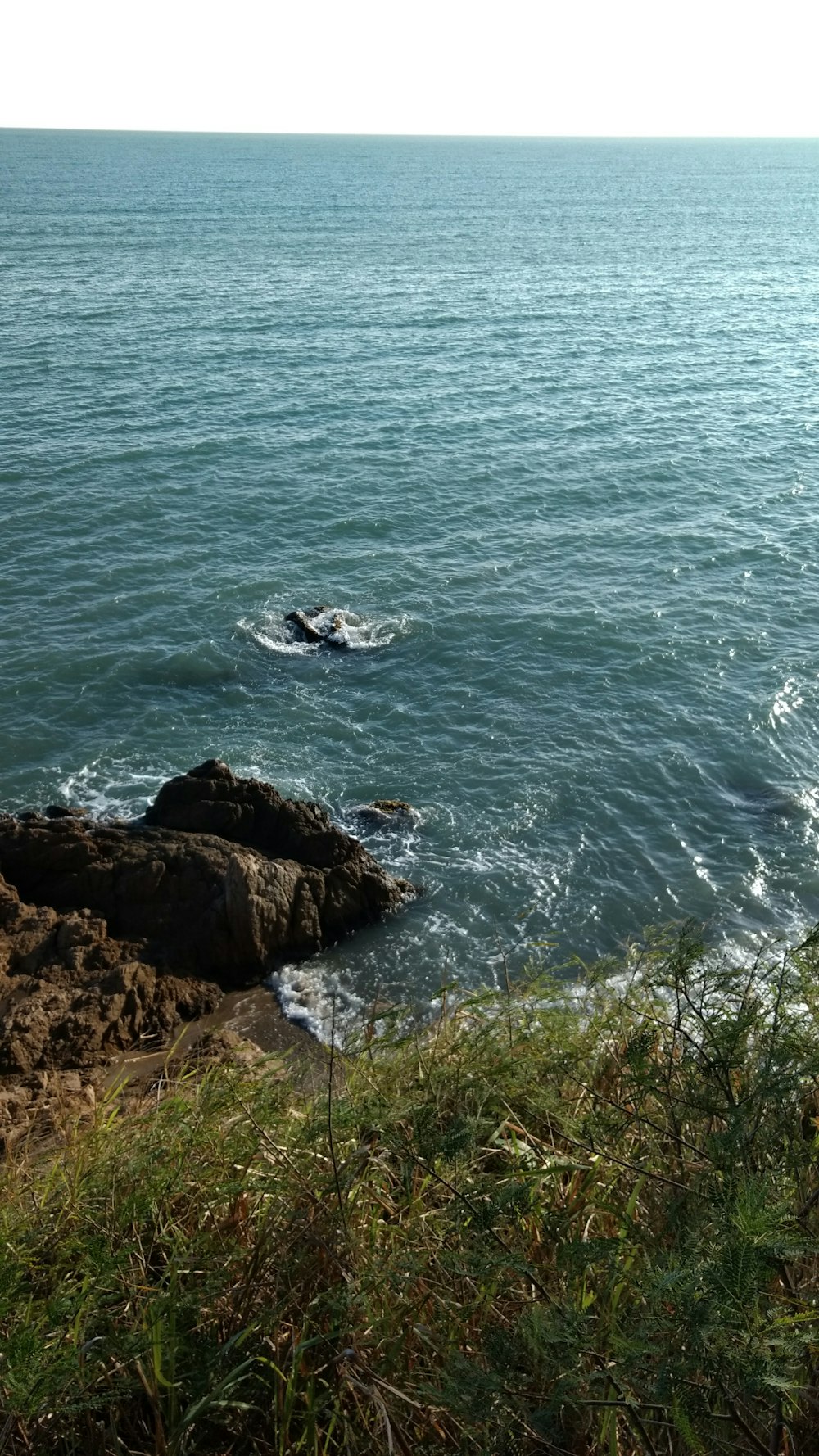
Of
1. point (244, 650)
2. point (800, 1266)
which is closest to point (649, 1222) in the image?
point (800, 1266)

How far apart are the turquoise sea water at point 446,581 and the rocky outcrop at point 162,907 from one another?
93 cm

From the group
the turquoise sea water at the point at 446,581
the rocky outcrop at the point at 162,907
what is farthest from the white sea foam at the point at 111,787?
the rocky outcrop at the point at 162,907

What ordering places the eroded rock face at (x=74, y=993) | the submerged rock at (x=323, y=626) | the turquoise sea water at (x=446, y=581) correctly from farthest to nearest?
the submerged rock at (x=323, y=626) < the turquoise sea water at (x=446, y=581) < the eroded rock face at (x=74, y=993)

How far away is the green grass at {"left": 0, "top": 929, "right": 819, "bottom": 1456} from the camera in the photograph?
343cm

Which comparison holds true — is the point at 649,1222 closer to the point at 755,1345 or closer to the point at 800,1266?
the point at 800,1266

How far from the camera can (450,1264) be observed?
4398mm

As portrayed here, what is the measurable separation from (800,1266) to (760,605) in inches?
960

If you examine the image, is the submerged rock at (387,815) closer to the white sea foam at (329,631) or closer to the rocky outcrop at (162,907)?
the rocky outcrop at (162,907)

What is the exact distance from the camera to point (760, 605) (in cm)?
2706

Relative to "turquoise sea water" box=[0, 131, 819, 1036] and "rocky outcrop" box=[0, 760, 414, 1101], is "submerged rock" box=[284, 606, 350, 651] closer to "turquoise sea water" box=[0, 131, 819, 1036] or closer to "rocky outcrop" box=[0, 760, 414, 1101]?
"turquoise sea water" box=[0, 131, 819, 1036]

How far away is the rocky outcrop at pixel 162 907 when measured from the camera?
47.7 feet

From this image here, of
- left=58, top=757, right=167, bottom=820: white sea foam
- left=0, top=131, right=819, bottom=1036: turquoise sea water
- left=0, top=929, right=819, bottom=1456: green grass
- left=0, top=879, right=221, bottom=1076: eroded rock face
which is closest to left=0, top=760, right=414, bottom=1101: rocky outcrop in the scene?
left=0, top=879, right=221, bottom=1076: eroded rock face

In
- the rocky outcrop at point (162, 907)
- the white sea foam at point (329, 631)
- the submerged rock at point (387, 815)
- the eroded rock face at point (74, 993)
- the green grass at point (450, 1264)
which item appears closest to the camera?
the green grass at point (450, 1264)

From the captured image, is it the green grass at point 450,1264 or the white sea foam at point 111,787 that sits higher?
the green grass at point 450,1264
